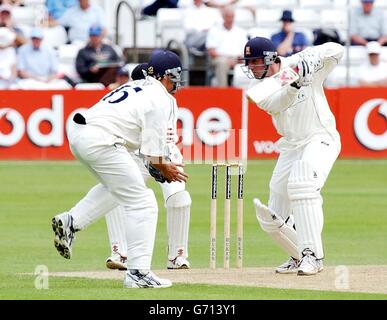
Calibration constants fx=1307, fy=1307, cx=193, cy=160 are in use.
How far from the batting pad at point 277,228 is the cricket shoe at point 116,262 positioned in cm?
120

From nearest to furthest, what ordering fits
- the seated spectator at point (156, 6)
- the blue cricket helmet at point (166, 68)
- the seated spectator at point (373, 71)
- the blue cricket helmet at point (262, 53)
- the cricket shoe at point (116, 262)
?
the blue cricket helmet at point (166, 68) → the blue cricket helmet at point (262, 53) → the cricket shoe at point (116, 262) → the seated spectator at point (373, 71) → the seated spectator at point (156, 6)

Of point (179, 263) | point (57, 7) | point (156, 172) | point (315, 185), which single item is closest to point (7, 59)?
point (57, 7)

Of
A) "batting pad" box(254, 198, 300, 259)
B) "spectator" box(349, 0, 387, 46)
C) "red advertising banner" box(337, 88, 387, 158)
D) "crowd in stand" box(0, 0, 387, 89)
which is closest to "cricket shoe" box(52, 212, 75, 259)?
"batting pad" box(254, 198, 300, 259)

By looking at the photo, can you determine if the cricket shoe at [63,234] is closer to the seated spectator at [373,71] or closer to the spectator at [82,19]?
the seated spectator at [373,71]

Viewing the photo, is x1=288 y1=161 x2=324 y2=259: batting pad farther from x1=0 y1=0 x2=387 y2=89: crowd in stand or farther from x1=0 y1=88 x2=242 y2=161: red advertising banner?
x1=0 y1=0 x2=387 y2=89: crowd in stand

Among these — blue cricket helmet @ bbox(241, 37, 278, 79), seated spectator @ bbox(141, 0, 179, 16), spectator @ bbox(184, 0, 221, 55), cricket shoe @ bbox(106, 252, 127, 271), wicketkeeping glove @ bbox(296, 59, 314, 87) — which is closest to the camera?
wicketkeeping glove @ bbox(296, 59, 314, 87)

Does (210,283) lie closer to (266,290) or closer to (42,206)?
(266,290)

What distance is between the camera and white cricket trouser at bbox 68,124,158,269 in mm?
9016

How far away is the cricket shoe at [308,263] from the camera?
994 cm

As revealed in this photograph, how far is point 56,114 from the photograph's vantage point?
66.2ft

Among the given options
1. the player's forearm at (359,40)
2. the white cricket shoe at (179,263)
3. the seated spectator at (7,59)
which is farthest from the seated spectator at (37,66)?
the white cricket shoe at (179,263)

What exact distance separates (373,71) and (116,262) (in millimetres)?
11500

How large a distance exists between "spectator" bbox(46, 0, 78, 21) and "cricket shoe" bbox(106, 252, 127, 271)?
12.3m

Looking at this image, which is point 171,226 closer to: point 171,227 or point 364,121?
point 171,227
